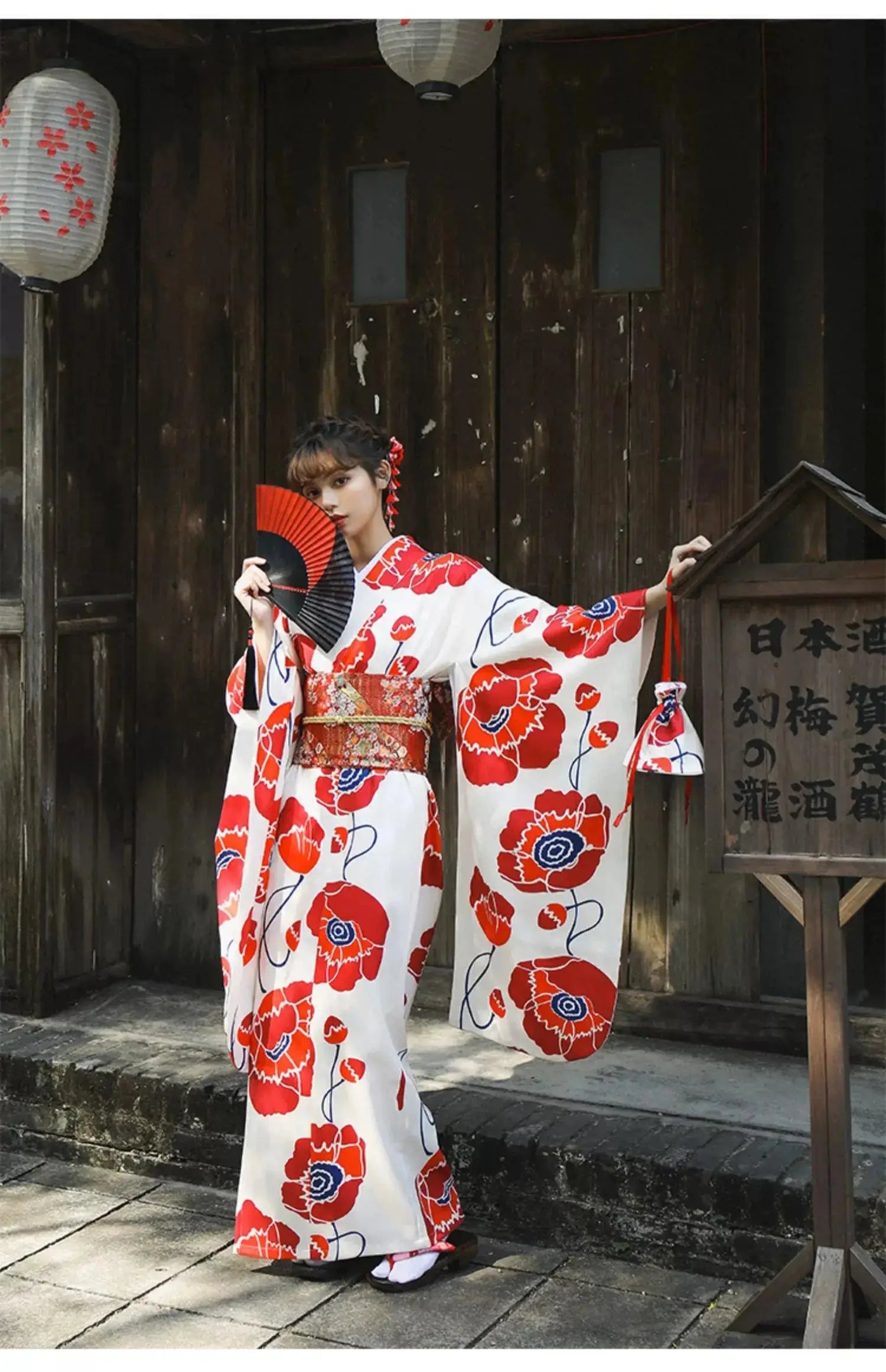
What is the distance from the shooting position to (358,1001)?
13.4 ft

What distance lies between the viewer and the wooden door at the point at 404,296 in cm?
542

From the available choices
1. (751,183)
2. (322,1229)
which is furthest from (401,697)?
(751,183)

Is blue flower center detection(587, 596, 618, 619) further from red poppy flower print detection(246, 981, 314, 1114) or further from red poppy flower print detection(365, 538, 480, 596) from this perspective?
red poppy flower print detection(246, 981, 314, 1114)

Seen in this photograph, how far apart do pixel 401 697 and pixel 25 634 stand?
1873 mm

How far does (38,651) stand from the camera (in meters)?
5.50

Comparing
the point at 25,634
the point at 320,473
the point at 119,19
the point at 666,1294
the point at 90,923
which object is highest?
the point at 119,19

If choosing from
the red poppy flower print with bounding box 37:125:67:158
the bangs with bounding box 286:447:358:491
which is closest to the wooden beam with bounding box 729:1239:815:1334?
the bangs with bounding box 286:447:358:491

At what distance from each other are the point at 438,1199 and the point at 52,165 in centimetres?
332

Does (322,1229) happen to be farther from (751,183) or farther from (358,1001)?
(751,183)

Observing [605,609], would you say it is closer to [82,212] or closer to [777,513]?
[777,513]

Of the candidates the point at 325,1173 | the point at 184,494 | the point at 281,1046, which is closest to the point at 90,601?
the point at 184,494

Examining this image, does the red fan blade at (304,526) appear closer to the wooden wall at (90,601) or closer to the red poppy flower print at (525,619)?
the red poppy flower print at (525,619)

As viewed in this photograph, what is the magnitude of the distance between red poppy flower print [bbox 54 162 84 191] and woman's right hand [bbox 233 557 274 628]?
162 cm

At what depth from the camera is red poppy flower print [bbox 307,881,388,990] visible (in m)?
4.08
